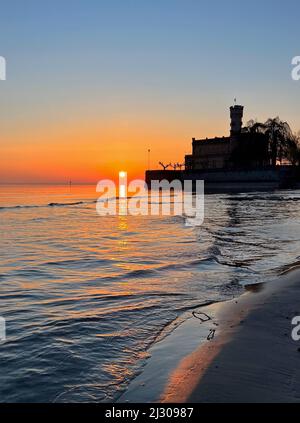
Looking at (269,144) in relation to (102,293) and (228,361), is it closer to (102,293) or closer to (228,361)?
(102,293)

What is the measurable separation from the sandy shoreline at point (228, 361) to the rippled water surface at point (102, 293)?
352 millimetres

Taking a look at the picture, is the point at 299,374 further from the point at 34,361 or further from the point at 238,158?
the point at 238,158

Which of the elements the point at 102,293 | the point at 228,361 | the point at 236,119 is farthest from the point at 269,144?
the point at 228,361

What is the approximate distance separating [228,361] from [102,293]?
15.8ft

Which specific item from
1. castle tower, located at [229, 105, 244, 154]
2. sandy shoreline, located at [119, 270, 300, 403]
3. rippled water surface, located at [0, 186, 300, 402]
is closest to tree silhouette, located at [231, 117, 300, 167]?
castle tower, located at [229, 105, 244, 154]

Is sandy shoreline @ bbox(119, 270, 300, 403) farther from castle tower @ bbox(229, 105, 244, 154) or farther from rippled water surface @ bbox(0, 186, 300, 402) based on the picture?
castle tower @ bbox(229, 105, 244, 154)

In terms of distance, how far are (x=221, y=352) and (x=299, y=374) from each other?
112cm

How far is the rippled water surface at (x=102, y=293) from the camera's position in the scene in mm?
5250

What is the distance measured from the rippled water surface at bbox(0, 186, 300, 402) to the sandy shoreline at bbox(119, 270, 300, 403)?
352 mm

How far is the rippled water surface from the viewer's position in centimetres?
525

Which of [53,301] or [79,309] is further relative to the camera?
[53,301]

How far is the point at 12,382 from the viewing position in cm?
497

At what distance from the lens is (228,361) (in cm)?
521
